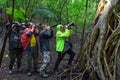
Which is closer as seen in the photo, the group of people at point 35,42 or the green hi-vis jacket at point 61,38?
the group of people at point 35,42

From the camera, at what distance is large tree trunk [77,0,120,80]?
9.13m

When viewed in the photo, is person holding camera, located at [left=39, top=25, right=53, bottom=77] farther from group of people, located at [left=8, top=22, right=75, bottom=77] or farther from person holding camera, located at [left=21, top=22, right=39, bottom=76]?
person holding camera, located at [left=21, top=22, right=39, bottom=76]

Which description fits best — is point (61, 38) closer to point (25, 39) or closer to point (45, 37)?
point (45, 37)

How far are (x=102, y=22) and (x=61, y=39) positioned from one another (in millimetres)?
1859

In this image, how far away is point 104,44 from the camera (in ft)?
30.8

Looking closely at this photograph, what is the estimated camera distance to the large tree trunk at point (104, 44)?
9130 millimetres

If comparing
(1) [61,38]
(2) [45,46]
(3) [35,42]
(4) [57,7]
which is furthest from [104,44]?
(4) [57,7]

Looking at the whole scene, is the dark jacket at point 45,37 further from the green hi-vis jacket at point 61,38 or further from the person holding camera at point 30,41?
the green hi-vis jacket at point 61,38

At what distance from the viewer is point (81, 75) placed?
9.68 m

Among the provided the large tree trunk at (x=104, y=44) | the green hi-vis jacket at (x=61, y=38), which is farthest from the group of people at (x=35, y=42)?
the large tree trunk at (x=104, y=44)

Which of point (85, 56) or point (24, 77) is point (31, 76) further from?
point (85, 56)

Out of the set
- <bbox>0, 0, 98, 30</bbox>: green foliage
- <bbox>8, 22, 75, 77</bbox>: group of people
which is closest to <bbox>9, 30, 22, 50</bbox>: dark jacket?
<bbox>8, 22, 75, 77</bbox>: group of people

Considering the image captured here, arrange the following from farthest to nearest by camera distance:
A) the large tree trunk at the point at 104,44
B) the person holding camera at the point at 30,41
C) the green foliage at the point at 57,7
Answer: the green foliage at the point at 57,7, the person holding camera at the point at 30,41, the large tree trunk at the point at 104,44

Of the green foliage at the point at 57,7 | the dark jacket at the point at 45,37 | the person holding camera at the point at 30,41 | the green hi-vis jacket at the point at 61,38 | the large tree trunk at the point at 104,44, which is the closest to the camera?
the large tree trunk at the point at 104,44
